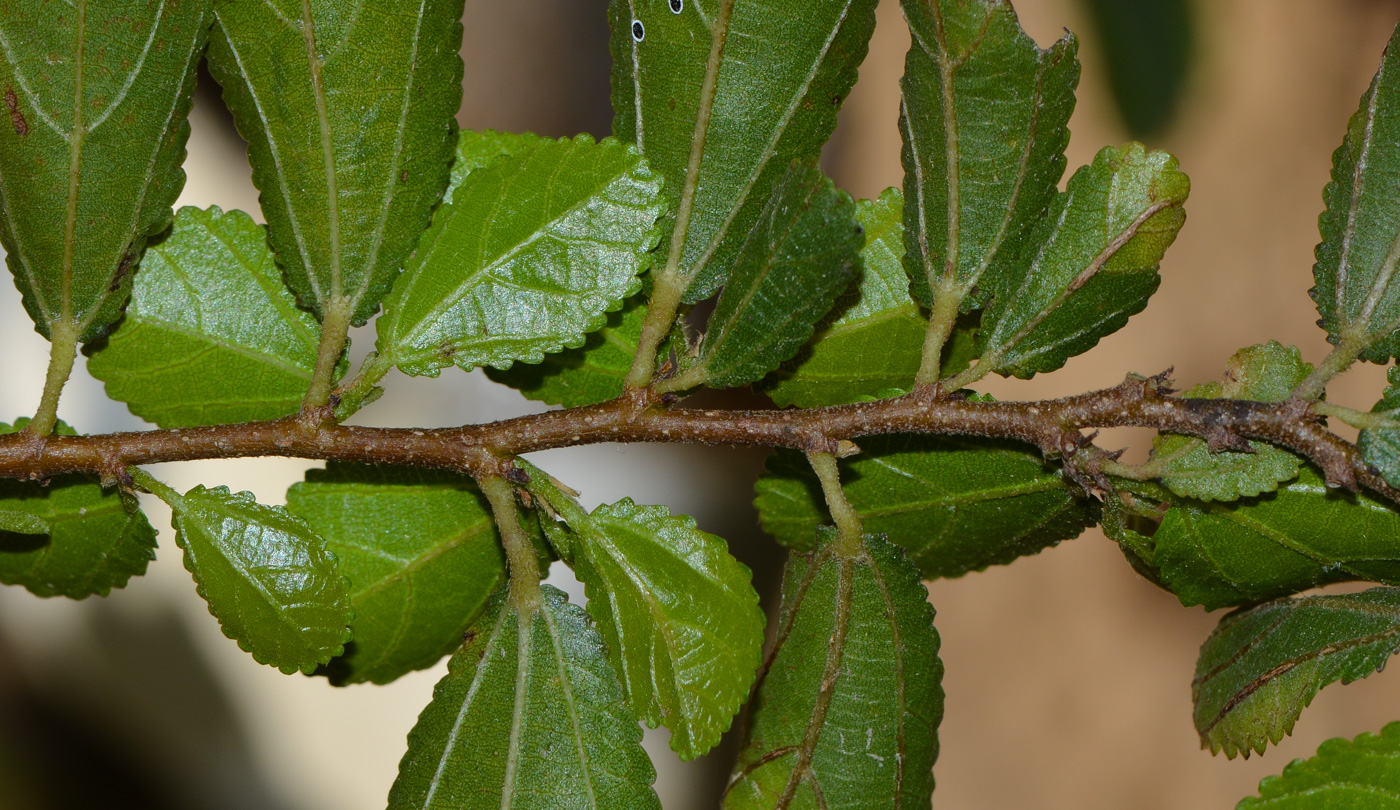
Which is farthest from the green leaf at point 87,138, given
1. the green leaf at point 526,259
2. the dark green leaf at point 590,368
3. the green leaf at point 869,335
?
the green leaf at point 869,335

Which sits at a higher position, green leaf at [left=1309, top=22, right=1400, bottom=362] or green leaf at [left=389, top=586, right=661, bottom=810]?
green leaf at [left=1309, top=22, right=1400, bottom=362]

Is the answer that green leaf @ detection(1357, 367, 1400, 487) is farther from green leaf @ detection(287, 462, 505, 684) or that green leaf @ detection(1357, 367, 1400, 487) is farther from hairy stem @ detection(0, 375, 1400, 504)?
green leaf @ detection(287, 462, 505, 684)

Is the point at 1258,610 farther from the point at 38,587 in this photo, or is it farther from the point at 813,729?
the point at 38,587

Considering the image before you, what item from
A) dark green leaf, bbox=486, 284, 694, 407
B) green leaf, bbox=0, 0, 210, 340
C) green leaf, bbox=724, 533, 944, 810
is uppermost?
green leaf, bbox=0, 0, 210, 340

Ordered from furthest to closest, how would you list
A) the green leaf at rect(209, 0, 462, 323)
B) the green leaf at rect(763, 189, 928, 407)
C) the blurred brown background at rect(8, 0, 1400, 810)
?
1. the blurred brown background at rect(8, 0, 1400, 810)
2. the green leaf at rect(763, 189, 928, 407)
3. the green leaf at rect(209, 0, 462, 323)

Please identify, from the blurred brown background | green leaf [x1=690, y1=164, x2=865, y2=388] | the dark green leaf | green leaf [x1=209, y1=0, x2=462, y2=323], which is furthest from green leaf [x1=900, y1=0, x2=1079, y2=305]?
the blurred brown background

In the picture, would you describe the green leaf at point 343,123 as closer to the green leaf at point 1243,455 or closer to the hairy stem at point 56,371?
the hairy stem at point 56,371
